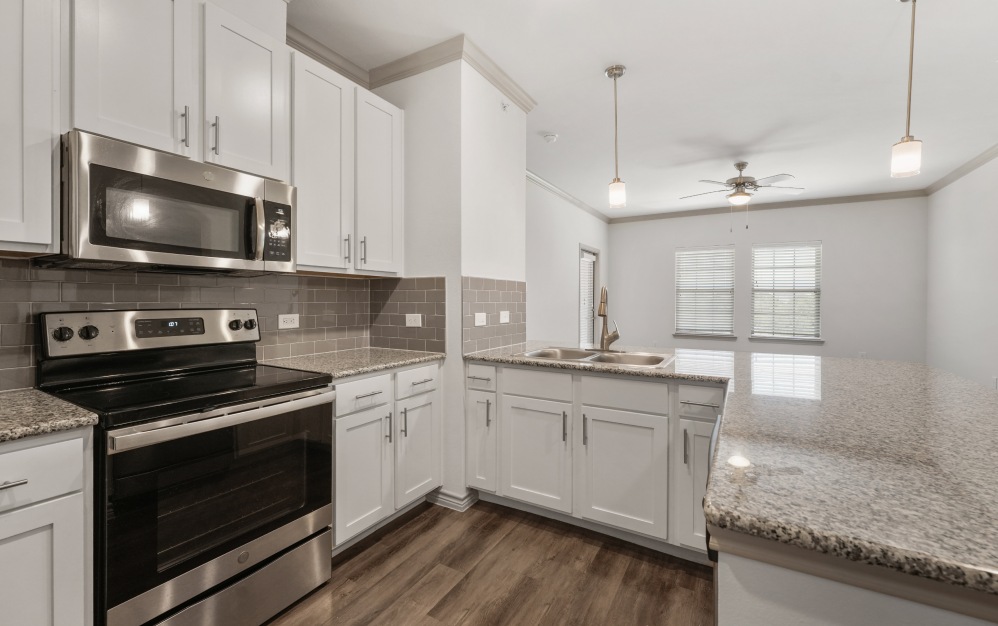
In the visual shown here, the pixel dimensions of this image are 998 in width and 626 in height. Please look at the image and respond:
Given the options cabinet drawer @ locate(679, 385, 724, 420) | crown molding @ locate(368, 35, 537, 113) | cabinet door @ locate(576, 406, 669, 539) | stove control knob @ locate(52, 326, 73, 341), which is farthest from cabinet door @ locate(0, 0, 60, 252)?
cabinet drawer @ locate(679, 385, 724, 420)

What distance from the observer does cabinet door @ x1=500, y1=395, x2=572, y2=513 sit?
242 centimetres

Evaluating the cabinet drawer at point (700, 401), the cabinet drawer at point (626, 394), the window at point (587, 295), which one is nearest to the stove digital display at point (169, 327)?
the cabinet drawer at point (626, 394)

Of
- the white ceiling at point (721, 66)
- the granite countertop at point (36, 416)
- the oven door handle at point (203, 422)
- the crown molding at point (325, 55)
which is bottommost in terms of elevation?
the oven door handle at point (203, 422)

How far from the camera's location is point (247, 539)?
1.61 meters

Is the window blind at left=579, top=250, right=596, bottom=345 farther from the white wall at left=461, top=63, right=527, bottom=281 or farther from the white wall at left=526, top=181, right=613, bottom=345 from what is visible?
the white wall at left=461, top=63, right=527, bottom=281

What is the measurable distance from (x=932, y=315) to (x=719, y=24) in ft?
18.0

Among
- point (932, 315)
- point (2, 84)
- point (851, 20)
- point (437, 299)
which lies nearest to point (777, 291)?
point (932, 315)

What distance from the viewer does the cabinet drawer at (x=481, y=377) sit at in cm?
263

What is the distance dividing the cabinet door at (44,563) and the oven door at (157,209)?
0.75 metres

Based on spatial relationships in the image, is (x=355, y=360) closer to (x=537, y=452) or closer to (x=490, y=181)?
(x=537, y=452)

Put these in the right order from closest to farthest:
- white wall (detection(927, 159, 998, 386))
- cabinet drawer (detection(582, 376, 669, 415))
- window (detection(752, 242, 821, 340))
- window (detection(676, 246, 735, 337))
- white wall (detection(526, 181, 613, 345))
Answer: cabinet drawer (detection(582, 376, 669, 415)) < white wall (detection(927, 159, 998, 386)) < white wall (detection(526, 181, 613, 345)) < window (detection(752, 242, 821, 340)) < window (detection(676, 246, 735, 337))

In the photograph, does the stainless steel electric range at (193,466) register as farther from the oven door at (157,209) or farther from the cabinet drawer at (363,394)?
the oven door at (157,209)

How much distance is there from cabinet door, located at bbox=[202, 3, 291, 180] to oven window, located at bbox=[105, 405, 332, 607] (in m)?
1.10

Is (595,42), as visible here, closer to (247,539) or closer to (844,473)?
(844,473)
